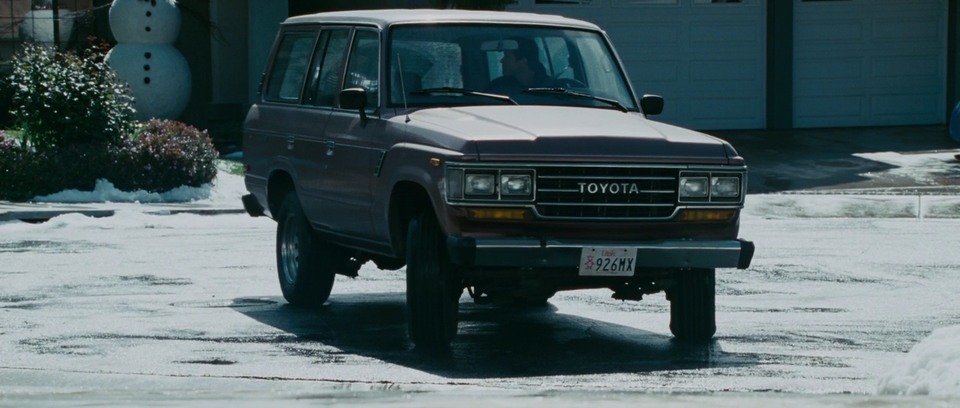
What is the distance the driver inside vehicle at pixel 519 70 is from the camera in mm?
10383

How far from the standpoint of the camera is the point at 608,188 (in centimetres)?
927

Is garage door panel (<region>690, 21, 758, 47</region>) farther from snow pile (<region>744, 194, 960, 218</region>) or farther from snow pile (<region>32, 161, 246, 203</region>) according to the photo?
snow pile (<region>32, 161, 246, 203</region>)

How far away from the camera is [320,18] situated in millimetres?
11516

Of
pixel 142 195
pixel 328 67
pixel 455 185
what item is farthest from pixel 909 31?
pixel 455 185

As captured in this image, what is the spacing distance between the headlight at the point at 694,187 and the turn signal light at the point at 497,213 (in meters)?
0.91

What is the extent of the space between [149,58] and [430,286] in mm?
14736

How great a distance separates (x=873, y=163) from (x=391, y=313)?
1200cm

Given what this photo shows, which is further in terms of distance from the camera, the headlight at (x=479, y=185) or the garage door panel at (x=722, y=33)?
the garage door panel at (x=722, y=33)

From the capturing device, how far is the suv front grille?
916cm

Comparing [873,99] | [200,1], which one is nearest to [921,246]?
[873,99]

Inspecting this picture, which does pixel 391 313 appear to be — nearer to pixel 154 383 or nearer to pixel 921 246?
pixel 154 383

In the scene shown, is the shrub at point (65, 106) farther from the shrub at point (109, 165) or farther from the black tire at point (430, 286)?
the black tire at point (430, 286)

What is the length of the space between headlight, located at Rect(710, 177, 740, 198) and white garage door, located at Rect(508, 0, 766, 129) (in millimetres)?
15709

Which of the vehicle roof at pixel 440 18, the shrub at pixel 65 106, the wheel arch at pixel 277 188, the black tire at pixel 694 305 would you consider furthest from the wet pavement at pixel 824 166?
the black tire at pixel 694 305
